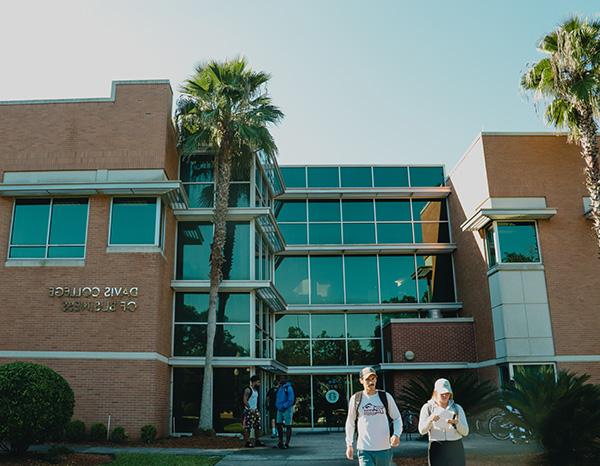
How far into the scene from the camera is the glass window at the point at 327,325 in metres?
25.3

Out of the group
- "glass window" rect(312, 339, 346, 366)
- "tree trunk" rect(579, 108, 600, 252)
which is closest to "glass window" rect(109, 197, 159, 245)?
"glass window" rect(312, 339, 346, 366)

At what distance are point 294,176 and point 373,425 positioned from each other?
2094 cm

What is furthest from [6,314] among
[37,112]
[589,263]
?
[589,263]

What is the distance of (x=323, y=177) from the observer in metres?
27.4

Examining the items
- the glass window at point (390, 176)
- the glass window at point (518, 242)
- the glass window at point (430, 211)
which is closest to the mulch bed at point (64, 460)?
the glass window at point (518, 242)

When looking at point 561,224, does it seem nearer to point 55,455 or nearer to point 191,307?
point 191,307

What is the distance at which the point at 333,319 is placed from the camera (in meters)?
25.5

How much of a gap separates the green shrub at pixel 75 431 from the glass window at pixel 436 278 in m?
14.4

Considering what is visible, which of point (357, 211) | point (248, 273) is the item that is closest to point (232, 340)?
point (248, 273)

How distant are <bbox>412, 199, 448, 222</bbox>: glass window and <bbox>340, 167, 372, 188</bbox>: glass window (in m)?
2.39

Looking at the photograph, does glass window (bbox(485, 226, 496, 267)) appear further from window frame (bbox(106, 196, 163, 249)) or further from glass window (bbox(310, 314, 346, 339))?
window frame (bbox(106, 196, 163, 249))

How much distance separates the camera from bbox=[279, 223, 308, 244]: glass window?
86.7 ft

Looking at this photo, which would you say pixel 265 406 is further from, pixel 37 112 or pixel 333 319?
pixel 37 112

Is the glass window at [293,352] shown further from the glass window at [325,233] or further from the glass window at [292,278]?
the glass window at [325,233]
